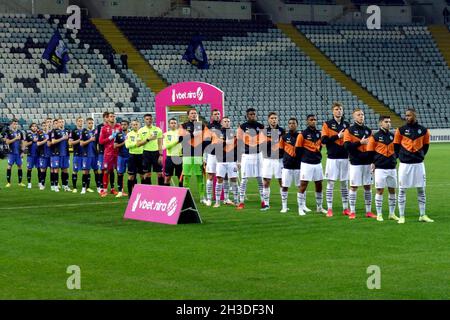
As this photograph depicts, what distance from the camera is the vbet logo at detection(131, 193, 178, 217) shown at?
687 inches

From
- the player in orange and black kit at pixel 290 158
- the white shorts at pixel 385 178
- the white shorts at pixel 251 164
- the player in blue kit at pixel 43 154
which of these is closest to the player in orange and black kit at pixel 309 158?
the player in orange and black kit at pixel 290 158

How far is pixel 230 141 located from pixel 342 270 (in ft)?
29.9

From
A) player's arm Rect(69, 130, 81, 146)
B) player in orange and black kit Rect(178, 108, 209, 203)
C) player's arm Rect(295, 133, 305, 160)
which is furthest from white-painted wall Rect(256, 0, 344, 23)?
player's arm Rect(295, 133, 305, 160)

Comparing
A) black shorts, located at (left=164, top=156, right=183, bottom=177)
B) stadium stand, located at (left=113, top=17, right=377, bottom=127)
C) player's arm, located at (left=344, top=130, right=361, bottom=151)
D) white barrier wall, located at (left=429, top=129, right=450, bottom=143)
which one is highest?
stadium stand, located at (left=113, top=17, right=377, bottom=127)

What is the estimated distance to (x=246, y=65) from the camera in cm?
5634

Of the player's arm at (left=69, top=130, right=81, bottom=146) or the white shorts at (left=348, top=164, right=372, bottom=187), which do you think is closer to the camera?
the white shorts at (left=348, top=164, right=372, bottom=187)

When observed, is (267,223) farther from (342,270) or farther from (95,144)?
(95,144)

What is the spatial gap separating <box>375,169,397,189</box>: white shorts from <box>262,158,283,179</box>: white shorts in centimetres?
323

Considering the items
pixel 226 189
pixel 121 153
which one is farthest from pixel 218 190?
pixel 121 153

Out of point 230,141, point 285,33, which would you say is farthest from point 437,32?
point 230,141

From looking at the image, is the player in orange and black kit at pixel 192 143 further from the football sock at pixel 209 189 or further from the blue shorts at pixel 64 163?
the blue shorts at pixel 64 163

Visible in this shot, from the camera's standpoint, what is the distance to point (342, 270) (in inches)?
470

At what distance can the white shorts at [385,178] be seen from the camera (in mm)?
17391

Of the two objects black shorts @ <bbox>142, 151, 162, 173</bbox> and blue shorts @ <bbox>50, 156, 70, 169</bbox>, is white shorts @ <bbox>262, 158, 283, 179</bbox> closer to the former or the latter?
black shorts @ <bbox>142, 151, 162, 173</bbox>
